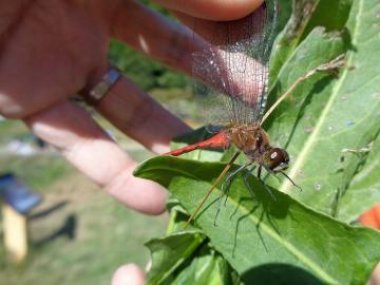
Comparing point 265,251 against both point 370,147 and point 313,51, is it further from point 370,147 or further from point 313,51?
point 313,51

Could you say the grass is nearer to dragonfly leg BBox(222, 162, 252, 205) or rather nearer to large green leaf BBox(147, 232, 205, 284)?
large green leaf BBox(147, 232, 205, 284)

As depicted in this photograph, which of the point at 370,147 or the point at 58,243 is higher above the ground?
the point at 370,147

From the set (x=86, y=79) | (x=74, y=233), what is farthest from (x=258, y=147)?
(x=74, y=233)

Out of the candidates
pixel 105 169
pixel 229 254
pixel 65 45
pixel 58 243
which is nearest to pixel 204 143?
pixel 229 254

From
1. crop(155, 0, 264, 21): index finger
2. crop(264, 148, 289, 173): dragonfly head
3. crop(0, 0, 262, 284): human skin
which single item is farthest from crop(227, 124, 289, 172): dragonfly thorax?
crop(0, 0, 262, 284): human skin

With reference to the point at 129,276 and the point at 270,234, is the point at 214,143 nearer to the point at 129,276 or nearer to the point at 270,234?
the point at 270,234
